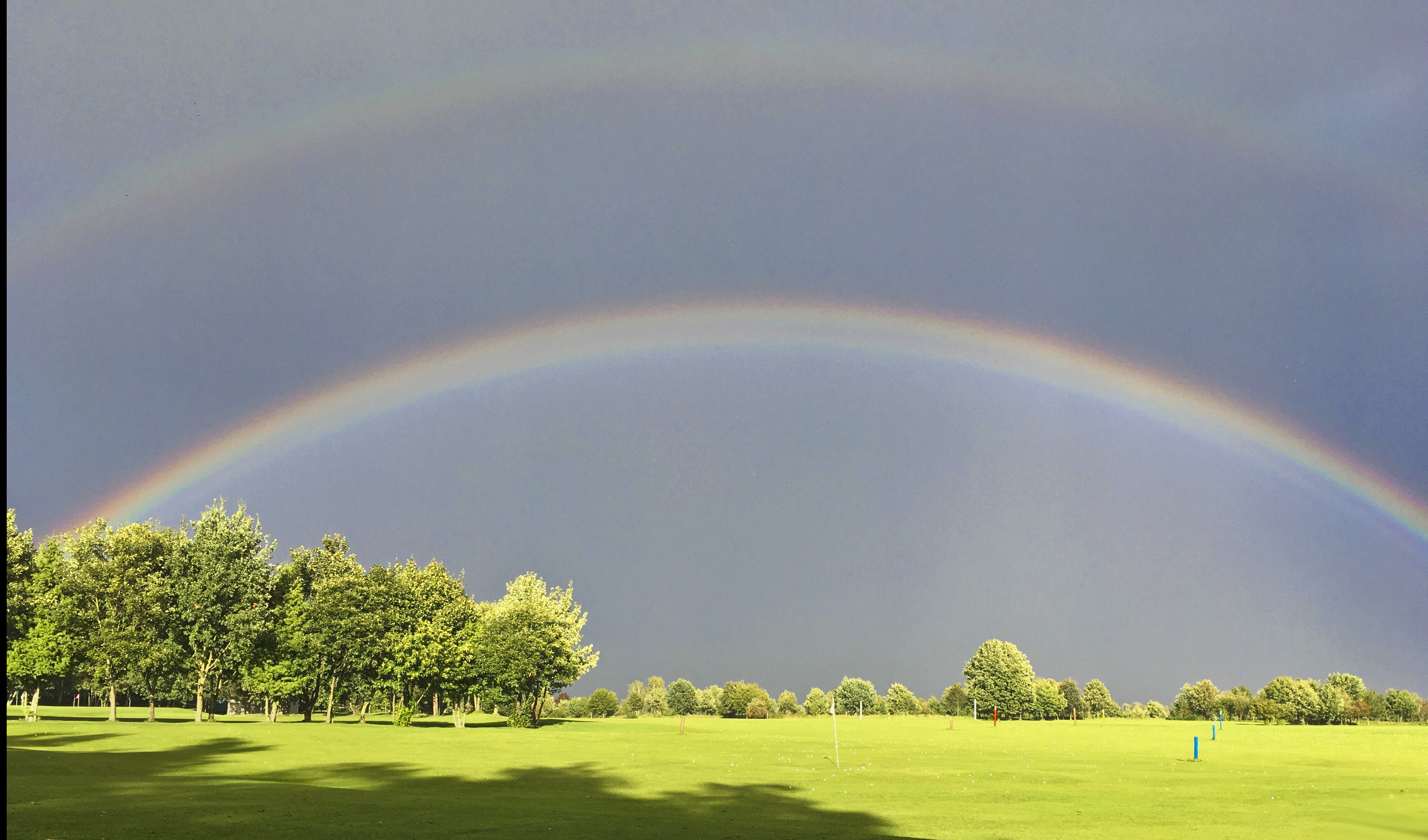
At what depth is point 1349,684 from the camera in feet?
602

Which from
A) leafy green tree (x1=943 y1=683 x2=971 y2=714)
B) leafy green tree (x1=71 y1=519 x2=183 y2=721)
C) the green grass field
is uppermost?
leafy green tree (x1=71 y1=519 x2=183 y2=721)

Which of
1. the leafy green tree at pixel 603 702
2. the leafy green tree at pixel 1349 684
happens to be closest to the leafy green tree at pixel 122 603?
the leafy green tree at pixel 603 702

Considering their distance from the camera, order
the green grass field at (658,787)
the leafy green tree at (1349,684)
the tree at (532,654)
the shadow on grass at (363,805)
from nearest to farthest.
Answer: the shadow on grass at (363,805) → the green grass field at (658,787) → the tree at (532,654) → the leafy green tree at (1349,684)

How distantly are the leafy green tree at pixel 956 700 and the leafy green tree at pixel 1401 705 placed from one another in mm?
78405

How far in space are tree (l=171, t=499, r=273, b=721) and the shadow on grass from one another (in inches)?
1388

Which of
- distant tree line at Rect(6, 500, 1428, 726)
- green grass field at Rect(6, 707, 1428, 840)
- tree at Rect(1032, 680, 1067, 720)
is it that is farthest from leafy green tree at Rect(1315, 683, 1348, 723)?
distant tree line at Rect(6, 500, 1428, 726)

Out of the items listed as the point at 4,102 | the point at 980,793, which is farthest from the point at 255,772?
the point at 4,102

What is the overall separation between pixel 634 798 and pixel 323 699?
8046 cm

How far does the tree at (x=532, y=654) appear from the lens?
92125 millimetres

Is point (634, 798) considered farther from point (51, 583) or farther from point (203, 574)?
point (51, 583)

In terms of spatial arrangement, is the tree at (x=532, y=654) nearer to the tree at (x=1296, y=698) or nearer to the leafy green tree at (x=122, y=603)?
the leafy green tree at (x=122, y=603)

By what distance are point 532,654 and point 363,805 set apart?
62.9 m

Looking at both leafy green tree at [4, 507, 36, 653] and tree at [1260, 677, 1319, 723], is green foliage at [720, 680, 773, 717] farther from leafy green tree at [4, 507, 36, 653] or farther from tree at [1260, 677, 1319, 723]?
leafy green tree at [4, 507, 36, 653]

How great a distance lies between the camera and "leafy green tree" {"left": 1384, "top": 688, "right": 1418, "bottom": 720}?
575 feet
